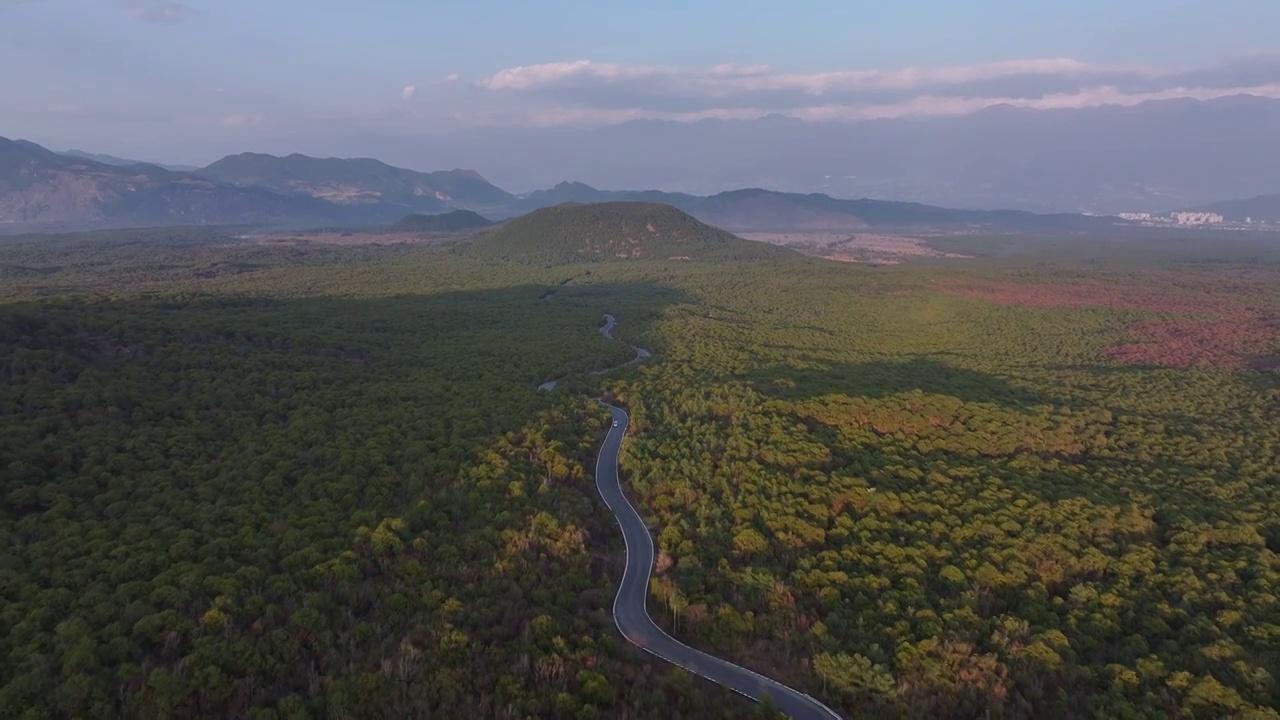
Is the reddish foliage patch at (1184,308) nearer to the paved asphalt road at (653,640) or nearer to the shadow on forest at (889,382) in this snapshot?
the shadow on forest at (889,382)

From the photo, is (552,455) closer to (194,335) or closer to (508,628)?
(508,628)

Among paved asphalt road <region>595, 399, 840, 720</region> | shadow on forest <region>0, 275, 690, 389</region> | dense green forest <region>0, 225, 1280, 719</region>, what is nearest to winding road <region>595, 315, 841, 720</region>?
paved asphalt road <region>595, 399, 840, 720</region>

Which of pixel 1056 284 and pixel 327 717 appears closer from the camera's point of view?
pixel 327 717

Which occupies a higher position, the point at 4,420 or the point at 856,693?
the point at 4,420

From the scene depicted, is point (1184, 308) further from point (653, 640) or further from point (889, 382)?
point (653, 640)

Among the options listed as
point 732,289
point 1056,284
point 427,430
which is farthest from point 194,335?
point 1056,284

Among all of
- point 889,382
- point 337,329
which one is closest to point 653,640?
point 889,382

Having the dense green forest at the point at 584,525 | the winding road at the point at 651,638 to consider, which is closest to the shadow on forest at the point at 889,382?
the dense green forest at the point at 584,525
